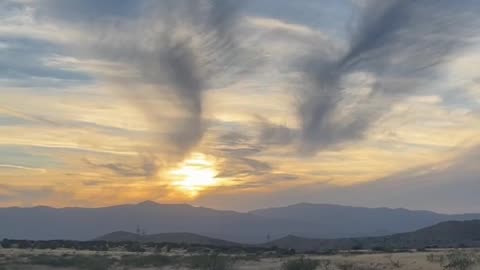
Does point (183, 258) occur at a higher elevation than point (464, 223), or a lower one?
lower

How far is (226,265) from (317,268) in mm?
9289

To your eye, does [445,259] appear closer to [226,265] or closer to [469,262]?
[469,262]

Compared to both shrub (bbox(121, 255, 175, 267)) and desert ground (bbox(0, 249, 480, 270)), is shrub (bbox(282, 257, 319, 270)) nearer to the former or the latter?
desert ground (bbox(0, 249, 480, 270))

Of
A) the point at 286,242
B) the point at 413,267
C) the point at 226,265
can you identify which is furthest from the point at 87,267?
the point at 286,242

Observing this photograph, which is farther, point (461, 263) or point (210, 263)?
point (210, 263)

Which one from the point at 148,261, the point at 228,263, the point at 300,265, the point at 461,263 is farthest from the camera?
the point at 148,261

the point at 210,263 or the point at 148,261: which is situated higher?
the point at 148,261

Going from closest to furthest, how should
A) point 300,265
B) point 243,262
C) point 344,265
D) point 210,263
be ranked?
point 300,265 < point 344,265 < point 210,263 < point 243,262

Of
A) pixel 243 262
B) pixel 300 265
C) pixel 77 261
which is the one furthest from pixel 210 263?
pixel 77 261

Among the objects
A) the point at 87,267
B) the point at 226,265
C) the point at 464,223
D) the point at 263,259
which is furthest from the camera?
the point at 464,223

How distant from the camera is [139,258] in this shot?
6825 cm

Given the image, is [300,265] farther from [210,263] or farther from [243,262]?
[243,262]

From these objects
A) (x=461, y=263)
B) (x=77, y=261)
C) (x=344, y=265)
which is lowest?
(x=461, y=263)

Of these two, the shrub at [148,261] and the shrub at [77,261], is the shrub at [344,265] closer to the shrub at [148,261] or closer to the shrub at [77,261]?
the shrub at [148,261]
